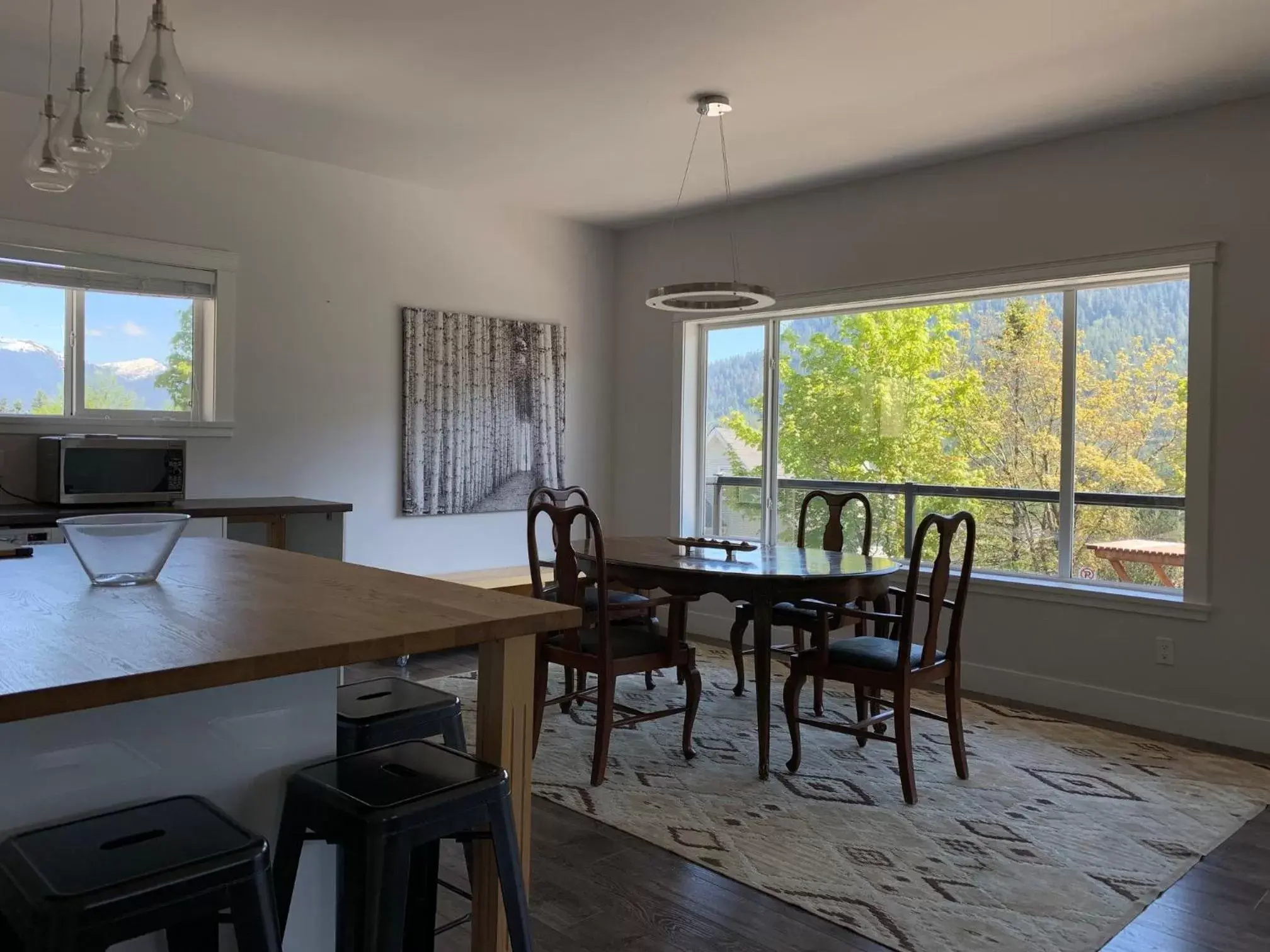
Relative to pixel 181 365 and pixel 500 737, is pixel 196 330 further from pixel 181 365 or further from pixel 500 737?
pixel 500 737

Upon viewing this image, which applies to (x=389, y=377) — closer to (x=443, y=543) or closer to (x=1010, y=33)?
(x=443, y=543)

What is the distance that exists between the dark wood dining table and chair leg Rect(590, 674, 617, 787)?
0.40 meters

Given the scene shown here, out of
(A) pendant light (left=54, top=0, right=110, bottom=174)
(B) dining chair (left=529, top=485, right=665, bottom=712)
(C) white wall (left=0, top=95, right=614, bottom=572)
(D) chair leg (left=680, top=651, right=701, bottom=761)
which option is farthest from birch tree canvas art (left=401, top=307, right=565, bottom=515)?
(A) pendant light (left=54, top=0, right=110, bottom=174)

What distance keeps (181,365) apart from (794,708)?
125 inches

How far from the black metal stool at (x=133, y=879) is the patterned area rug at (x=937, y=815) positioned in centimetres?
153

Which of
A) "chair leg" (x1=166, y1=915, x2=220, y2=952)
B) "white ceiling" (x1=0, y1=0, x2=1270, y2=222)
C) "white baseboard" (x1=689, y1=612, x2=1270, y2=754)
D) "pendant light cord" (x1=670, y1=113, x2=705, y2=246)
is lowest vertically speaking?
"white baseboard" (x1=689, y1=612, x2=1270, y2=754)

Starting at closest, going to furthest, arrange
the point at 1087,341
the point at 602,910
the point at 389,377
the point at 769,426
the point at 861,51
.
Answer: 1. the point at 602,910
2. the point at 861,51
3. the point at 1087,341
4. the point at 389,377
5. the point at 769,426

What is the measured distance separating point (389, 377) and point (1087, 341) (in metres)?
3.43

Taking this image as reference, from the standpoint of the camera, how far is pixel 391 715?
5.64ft

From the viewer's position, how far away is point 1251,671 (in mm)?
3637

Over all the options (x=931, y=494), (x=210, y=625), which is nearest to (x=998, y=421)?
(x=931, y=494)

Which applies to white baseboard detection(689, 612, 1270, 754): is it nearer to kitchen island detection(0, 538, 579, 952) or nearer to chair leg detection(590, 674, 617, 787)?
chair leg detection(590, 674, 617, 787)

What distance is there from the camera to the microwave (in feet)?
11.9

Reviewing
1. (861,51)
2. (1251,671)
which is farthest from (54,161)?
(1251,671)
